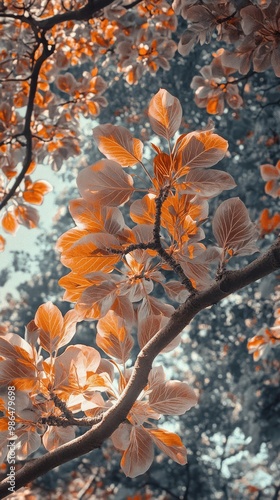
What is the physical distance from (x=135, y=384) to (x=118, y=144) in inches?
14.4

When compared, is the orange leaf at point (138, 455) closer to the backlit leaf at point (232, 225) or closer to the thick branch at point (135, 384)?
the thick branch at point (135, 384)

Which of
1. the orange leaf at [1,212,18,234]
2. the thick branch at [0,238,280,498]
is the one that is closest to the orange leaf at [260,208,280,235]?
the orange leaf at [1,212,18,234]

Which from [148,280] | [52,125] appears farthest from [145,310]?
[52,125]

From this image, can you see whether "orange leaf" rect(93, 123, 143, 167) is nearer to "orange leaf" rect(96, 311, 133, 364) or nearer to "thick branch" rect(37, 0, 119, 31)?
"orange leaf" rect(96, 311, 133, 364)

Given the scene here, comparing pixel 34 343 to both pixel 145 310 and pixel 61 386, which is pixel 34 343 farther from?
pixel 145 310

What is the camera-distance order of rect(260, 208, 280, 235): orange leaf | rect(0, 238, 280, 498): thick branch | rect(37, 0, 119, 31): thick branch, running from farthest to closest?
rect(260, 208, 280, 235): orange leaf
rect(37, 0, 119, 31): thick branch
rect(0, 238, 280, 498): thick branch

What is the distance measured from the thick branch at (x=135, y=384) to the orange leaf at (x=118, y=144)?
26cm

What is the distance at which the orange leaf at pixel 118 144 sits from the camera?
2.58ft

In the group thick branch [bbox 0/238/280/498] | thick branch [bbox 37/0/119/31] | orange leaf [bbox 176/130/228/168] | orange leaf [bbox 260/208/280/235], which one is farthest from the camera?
orange leaf [bbox 260/208/280/235]

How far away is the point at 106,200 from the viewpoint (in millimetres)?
792

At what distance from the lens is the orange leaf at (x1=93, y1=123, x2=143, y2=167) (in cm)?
79

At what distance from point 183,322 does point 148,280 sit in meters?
0.19

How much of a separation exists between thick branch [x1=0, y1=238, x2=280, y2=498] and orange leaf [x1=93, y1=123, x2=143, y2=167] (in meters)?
0.26

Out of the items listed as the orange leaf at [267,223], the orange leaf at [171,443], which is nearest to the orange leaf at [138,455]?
the orange leaf at [171,443]
